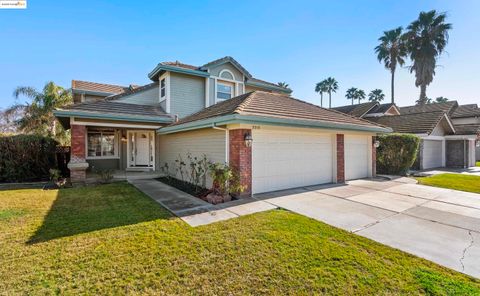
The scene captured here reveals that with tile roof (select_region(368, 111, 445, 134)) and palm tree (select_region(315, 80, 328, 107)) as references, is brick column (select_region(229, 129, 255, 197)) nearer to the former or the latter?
tile roof (select_region(368, 111, 445, 134))

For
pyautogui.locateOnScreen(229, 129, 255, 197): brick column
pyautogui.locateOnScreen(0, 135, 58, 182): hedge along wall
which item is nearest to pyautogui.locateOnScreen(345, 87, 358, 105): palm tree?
pyautogui.locateOnScreen(229, 129, 255, 197): brick column

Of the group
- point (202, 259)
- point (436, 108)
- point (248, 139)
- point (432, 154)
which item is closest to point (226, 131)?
point (248, 139)

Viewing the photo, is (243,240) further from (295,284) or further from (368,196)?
(368,196)

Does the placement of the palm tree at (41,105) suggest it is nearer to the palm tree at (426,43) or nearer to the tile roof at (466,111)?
the palm tree at (426,43)

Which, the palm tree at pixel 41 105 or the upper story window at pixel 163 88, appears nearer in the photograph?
the upper story window at pixel 163 88

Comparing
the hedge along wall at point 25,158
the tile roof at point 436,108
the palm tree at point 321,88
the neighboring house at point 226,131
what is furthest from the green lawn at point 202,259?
the palm tree at point 321,88

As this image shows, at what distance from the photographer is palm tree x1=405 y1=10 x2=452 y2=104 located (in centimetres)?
2778

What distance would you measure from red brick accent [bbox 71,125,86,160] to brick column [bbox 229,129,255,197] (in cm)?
771

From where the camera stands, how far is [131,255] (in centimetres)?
382

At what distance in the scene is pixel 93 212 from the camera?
20.1ft

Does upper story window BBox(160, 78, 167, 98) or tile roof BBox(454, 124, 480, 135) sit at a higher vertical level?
upper story window BBox(160, 78, 167, 98)

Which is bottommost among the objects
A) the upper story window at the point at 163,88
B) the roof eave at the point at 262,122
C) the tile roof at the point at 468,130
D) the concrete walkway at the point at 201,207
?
the concrete walkway at the point at 201,207

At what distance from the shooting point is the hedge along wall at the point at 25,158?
10.6 metres

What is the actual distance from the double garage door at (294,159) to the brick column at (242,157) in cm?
34
